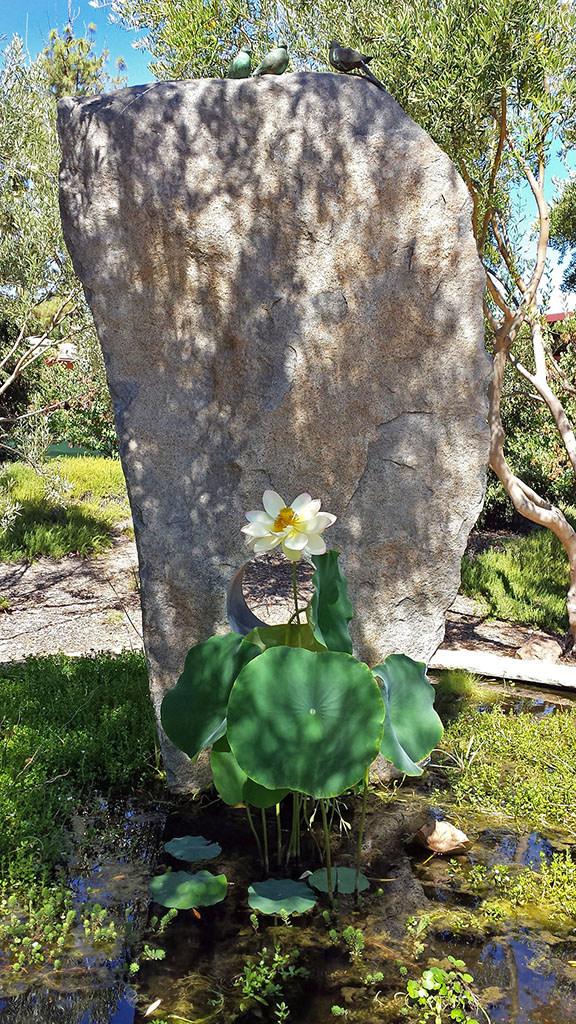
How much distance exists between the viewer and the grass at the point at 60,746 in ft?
10.0

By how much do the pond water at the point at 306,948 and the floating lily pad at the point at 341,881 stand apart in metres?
0.04

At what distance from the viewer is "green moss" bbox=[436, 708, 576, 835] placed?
11.5 feet

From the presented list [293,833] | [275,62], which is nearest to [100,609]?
[293,833]

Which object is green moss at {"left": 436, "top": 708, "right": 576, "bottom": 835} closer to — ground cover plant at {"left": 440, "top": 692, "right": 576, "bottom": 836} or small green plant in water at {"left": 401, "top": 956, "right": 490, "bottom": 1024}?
ground cover plant at {"left": 440, "top": 692, "right": 576, "bottom": 836}

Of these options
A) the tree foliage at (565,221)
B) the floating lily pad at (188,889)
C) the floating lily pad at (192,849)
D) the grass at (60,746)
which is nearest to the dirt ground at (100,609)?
the grass at (60,746)

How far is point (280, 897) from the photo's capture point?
270 cm

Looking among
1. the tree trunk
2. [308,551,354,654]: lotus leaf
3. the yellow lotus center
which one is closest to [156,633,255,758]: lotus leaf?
[308,551,354,654]: lotus leaf

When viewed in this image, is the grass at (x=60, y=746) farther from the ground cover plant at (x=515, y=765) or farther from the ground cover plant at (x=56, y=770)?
the ground cover plant at (x=515, y=765)

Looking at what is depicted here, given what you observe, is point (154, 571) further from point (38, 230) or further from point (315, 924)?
point (38, 230)

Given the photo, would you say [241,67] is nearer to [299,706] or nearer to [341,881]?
[299,706]

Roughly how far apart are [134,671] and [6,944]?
2.16 meters

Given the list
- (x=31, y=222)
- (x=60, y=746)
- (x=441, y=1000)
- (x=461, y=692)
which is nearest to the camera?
(x=441, y=1000)

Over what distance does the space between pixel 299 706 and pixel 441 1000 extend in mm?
904

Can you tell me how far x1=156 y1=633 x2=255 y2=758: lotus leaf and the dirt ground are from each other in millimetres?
2771
